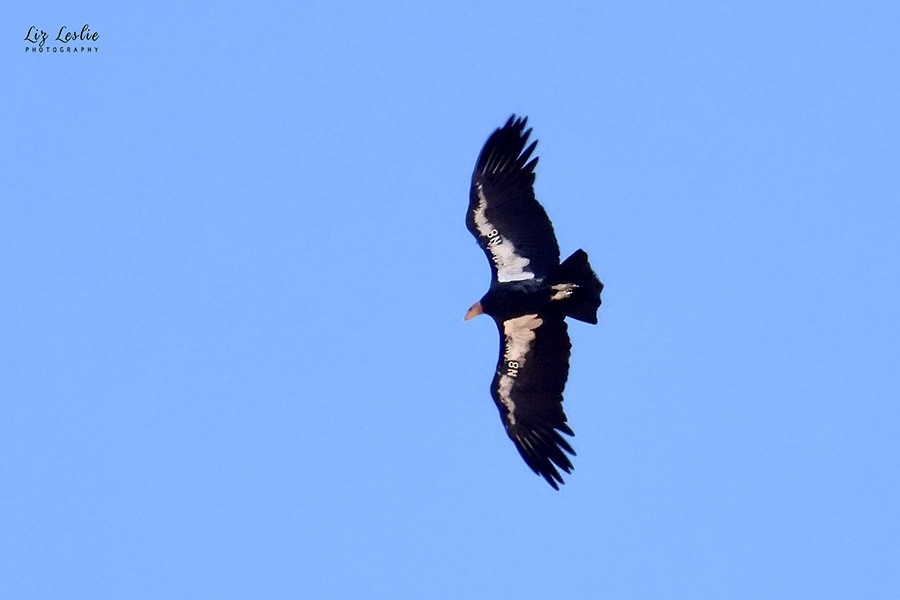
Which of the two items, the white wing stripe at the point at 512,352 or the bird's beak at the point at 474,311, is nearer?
the white wing stripe at the point at 512,352

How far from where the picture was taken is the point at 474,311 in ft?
58.3

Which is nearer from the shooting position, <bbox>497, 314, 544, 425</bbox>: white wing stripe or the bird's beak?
<bbox>497, 314, 544, 425</bbox>: white wing stripe

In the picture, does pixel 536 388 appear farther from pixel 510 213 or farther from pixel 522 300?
pixel 510 213

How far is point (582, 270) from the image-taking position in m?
16.0

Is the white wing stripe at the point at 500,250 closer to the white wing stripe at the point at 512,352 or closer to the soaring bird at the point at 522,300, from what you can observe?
the soaring bird at the point at 522,300

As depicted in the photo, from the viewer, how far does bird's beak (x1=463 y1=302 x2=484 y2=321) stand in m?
17.7

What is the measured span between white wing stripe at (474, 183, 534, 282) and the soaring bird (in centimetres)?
2

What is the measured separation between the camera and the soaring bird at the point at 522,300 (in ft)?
55.3

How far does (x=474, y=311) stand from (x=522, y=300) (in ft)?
3.99

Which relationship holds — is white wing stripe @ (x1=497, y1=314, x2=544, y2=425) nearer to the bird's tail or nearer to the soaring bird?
the soaring bird

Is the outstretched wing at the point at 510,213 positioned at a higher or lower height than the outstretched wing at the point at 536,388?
higher

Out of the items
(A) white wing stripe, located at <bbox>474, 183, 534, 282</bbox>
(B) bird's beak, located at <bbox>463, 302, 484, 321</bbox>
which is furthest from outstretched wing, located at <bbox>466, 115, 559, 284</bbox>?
(B) bird's beak, located at <bbox>463, 302, 484, 321</bbox>

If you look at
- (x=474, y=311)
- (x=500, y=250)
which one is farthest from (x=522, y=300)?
(x=474, y=311)

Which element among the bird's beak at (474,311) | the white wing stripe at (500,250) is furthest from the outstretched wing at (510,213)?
the bird's beak at (474,311)
